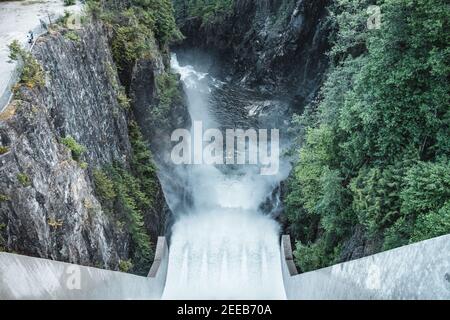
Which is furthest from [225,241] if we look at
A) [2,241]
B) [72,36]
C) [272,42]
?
[272,42]

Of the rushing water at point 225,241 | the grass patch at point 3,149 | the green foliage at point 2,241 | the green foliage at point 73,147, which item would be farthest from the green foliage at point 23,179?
the rushing water at point 225,241

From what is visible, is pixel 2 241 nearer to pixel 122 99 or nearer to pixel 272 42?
pixel 122 99

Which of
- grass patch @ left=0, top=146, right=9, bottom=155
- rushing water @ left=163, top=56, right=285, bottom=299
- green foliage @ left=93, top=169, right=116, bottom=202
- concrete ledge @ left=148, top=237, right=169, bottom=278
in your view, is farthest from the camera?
rushing water @ left=163, top=56, right=285, bottom=299

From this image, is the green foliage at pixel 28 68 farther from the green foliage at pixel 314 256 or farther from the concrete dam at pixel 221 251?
the green foliage at pixel 314 256

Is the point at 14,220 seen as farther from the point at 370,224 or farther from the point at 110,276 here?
the point at 370,224

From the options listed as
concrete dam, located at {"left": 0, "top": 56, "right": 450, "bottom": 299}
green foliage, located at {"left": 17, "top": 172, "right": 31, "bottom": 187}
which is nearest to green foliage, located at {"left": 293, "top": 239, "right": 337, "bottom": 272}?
concrete dam, located at {"left": 0, "top": 56, "right": 450, "bottom": 299}

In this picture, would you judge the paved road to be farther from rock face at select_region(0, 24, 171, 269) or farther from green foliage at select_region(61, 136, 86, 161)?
green foliage at select_region(61, 136, 86, 161)
